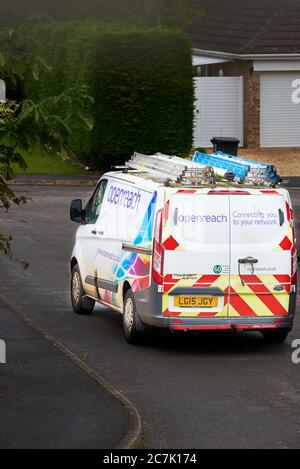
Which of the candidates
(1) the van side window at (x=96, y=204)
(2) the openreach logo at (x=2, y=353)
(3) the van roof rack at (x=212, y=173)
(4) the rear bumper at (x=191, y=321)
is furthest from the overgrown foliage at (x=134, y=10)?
(2) the openreach logo at (x=2, y=353)

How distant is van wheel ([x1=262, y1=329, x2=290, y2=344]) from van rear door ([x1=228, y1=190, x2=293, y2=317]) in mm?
551

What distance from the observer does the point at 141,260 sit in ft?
49.2


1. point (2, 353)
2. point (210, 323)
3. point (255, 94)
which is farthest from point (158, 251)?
point (255, 94)

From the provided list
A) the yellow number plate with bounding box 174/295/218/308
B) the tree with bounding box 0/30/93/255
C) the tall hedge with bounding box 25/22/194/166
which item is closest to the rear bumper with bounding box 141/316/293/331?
the yellow number plate with bounding box 174/295/218/308

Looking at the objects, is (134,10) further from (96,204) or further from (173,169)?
(173,169)

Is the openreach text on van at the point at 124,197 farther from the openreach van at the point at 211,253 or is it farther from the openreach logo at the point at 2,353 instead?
the openreach logo at the point at 2,353

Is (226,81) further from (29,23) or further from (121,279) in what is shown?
(29,23)

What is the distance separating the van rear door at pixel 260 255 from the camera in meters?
14.7

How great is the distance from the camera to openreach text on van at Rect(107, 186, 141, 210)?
50.5ft

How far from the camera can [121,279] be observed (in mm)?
15602

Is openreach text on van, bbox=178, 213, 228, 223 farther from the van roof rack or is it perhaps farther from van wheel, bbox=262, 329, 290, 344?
van wheel, bbox=262, 329, 290, 344

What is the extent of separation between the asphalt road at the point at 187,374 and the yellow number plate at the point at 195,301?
0.58 metres

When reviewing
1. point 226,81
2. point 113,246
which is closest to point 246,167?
point 113,246

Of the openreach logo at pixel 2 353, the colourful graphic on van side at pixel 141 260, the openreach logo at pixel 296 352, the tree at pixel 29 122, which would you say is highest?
the tree at pixel 29 122
